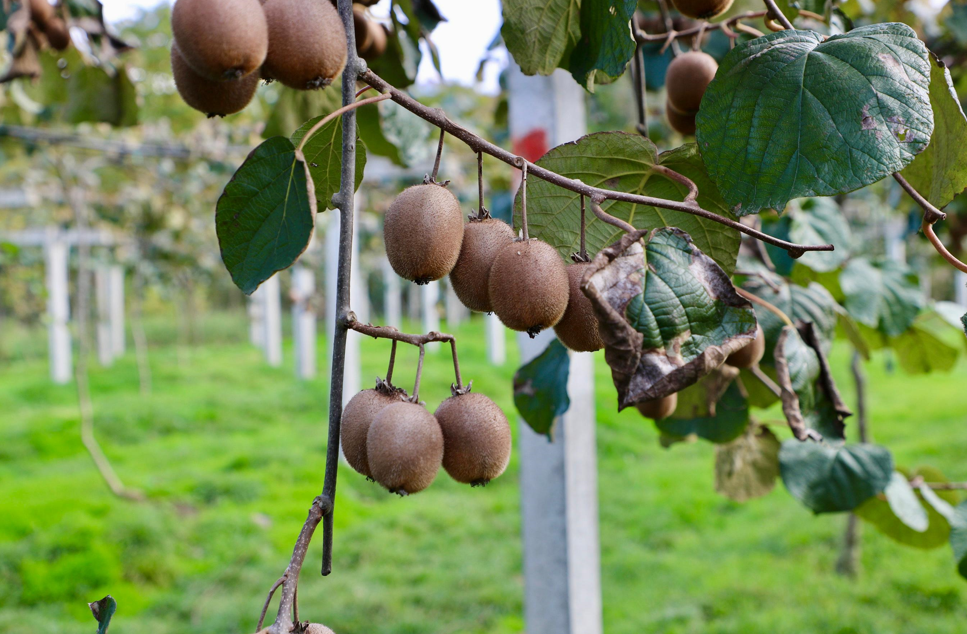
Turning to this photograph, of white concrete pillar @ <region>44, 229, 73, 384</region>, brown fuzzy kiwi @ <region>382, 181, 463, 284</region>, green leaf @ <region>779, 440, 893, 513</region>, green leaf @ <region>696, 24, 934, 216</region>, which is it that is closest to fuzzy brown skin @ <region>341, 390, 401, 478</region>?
brown fuzzy kiwi @ <region>382, 181, 463, 284</region>

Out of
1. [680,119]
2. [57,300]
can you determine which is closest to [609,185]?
[680,119]

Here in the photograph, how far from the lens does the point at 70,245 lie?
9.09 metres

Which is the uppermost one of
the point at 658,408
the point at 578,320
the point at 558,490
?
the point at 578,320

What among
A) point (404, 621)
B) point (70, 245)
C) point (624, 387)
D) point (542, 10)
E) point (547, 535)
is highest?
point (70, 245)

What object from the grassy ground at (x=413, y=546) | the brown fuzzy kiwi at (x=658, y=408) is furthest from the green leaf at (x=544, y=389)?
the grassy ground at (x=413, y=546)

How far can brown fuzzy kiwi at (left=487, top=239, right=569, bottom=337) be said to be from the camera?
21.4 inches

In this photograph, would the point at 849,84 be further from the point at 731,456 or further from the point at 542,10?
the point at 731,456

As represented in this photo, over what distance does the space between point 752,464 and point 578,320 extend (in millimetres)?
884

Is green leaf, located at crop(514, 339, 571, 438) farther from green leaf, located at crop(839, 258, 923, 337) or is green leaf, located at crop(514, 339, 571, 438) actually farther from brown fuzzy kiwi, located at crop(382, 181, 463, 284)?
green leaf, located at crop(839, 258, 923, 337)

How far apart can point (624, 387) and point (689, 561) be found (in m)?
2.90

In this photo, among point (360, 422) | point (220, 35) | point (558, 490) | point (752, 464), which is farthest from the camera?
point (558, 490)

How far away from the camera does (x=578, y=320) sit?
0.58m

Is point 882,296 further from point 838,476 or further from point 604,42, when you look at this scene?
point 604,42

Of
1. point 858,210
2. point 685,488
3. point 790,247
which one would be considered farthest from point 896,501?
point 858,210
